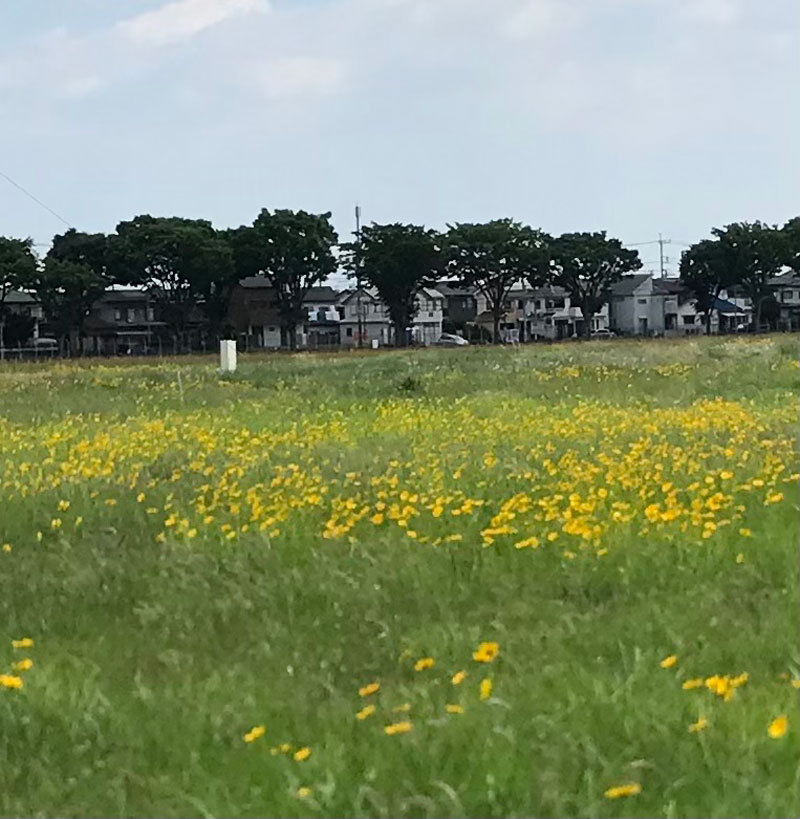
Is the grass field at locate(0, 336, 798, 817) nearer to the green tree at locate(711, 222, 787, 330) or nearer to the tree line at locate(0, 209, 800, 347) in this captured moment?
the tree line at locate(0, 209, 800, 347)

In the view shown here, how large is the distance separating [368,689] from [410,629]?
0.95m

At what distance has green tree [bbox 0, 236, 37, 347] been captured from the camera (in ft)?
193

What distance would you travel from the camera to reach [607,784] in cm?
323

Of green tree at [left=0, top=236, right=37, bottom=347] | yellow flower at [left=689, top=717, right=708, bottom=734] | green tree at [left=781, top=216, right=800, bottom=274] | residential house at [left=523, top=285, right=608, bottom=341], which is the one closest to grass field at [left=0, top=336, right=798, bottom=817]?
yellow flower at [left=689, top=717, right=708, bottom=734]

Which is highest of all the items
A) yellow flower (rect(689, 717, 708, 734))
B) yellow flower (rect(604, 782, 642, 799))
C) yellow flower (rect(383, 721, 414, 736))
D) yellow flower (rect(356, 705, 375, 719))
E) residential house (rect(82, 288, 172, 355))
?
residential house (rect(82, 288, 172, 355))

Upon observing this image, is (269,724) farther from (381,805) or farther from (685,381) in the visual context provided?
(685,381)

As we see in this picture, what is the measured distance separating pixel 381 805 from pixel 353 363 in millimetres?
31401

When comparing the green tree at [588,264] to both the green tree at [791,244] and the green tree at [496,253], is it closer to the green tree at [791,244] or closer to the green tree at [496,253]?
the green tree at [496,253]

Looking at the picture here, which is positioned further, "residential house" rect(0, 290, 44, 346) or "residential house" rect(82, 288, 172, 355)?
"residential house" rect(82, 288, 172, 355)

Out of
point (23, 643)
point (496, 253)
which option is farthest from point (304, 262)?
point (23, 643)

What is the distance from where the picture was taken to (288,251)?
60781mm

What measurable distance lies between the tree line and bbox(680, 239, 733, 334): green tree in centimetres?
14

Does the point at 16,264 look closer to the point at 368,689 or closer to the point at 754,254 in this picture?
the point at 754,254

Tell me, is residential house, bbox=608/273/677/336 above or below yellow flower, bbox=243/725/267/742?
above
